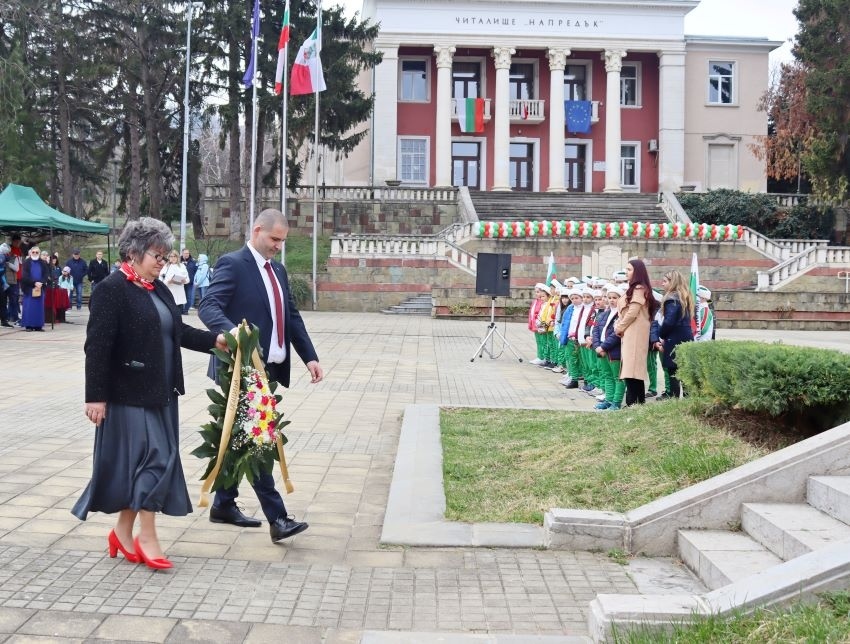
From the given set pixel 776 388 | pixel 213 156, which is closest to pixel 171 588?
pixel 776 388

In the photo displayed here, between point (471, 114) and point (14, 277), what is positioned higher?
point (471, 114)

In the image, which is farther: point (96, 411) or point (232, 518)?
point (232, 518)

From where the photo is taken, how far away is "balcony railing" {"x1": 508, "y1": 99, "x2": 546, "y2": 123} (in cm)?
4912

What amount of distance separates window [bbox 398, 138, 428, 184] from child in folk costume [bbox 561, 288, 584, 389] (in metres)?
35.3

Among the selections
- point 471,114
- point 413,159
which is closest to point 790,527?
point 471,114

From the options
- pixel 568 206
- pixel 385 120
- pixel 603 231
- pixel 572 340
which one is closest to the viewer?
pixel 572 340

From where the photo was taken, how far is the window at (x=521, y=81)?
5084 cm

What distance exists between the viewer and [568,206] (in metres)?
44.5

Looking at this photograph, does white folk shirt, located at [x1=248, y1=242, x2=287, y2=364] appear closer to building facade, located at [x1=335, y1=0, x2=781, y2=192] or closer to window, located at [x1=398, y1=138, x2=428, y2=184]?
building facade, located at [x1=335, y1=0, x2=781, y2=192]

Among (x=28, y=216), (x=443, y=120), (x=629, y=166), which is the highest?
(x=443, y=120)

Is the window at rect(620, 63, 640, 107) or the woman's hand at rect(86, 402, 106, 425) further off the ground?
the window at rect(620, 63, 640, 107)

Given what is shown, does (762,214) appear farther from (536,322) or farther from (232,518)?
(232,518)

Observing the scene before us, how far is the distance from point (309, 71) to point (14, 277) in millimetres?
13438

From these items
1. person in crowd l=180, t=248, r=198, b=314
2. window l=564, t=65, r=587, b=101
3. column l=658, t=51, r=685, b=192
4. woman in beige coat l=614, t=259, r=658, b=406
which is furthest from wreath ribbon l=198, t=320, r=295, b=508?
window l=564, t=65, r=587, b=101
